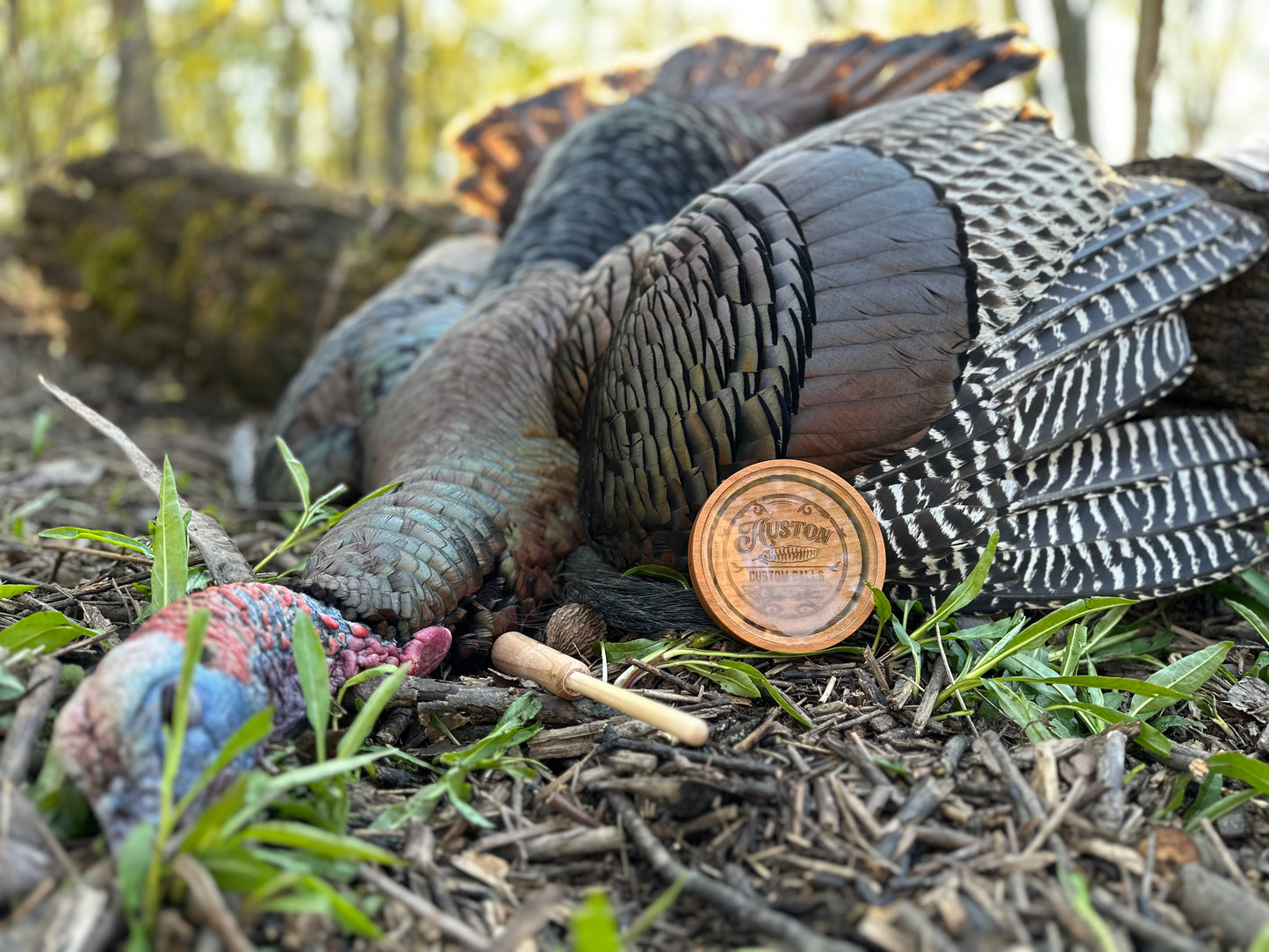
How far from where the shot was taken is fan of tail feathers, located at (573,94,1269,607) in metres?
2.28

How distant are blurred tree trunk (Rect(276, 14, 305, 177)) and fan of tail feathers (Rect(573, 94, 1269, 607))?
11.0 metres

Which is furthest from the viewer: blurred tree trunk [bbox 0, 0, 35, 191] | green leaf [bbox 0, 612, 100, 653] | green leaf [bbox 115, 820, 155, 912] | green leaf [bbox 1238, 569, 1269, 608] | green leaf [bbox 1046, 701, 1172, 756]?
blurred tree trunk [bbox 0, 0, 35, 191]

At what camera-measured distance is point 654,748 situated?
6.11 ft

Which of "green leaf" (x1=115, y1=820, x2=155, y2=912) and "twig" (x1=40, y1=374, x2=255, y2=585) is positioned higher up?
"twig" (x1=40, y1=374, x2=255, y2=585)

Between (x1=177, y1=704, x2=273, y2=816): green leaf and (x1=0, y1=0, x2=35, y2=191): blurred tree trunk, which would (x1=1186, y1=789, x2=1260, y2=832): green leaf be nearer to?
(x1=177, y1=704, x2=273, y2=816): green leaf

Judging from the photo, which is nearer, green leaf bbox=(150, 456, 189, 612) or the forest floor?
the forest floor

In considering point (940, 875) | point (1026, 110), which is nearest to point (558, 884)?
point (940, 875)

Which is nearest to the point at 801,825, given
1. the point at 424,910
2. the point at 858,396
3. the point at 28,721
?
the point at 424,910

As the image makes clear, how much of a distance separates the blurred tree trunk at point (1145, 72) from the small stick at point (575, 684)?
3.42 metres

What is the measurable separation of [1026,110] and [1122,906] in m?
2.61

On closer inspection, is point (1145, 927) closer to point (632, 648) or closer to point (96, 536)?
point (632, 648)

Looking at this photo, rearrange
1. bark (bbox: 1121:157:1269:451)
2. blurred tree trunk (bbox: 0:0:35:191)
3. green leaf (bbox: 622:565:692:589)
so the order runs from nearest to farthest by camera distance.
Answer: green leaf (bbox: 622:565:692:589), bark (bbox: 1121:157:1269:451), blurred tree trunk (bbox: 0:0:35:191)

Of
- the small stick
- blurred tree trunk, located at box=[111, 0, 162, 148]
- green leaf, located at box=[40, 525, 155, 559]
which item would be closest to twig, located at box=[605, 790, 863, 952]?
the small stick

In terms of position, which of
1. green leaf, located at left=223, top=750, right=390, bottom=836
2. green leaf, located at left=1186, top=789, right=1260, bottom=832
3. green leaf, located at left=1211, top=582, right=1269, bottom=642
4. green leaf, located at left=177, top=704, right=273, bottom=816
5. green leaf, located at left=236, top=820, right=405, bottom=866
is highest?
green leaf, located at left=177, top=704, right=273, bottom=816
